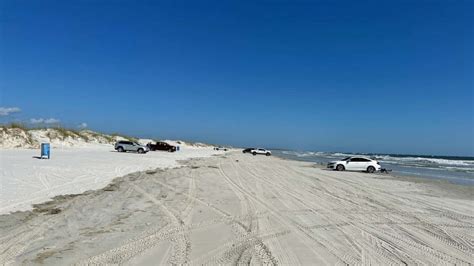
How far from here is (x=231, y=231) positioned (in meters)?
8.04

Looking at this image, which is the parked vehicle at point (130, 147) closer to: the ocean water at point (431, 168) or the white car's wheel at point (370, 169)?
the ocean water at point (431, 168)

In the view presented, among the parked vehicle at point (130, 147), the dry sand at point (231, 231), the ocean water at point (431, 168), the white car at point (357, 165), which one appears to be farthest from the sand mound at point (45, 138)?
the ocean water at point (431, 168)

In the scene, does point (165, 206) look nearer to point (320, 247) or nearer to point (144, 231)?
point (144, 231)

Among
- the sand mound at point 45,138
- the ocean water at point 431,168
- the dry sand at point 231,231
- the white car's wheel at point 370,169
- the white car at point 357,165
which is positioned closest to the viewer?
the dry sand at point 231,231

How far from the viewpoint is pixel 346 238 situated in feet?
25.5

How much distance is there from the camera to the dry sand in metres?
6.21

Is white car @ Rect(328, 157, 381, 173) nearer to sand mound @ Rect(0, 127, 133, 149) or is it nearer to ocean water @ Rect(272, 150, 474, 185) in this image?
ocean water @ Rect(272, 150, 474, 185)

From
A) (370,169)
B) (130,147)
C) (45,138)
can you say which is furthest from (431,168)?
(45,138)

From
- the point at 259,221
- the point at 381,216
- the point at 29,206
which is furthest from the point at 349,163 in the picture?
the point at 29,206

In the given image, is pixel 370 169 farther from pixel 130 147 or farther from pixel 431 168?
pixel 130 147

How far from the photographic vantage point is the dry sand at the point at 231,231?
6.21 m

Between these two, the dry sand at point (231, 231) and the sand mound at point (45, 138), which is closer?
the dry sand at point (231, 231)

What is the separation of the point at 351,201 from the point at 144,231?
27.1ft

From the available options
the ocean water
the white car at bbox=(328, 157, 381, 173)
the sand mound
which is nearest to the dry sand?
the ocean water
